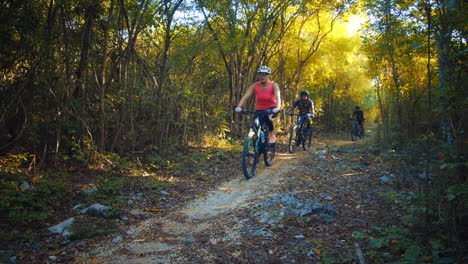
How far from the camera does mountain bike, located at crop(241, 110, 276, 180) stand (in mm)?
6535

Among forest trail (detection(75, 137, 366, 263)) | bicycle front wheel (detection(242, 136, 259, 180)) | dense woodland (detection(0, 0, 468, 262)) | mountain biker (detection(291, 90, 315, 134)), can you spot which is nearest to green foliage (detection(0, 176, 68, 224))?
dense woodland (detection(0, 0, 468, 262))

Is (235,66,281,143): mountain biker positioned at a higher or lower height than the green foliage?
higher

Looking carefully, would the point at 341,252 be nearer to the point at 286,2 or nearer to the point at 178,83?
the point at 178,83

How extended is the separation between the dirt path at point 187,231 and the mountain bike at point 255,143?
2.54ft

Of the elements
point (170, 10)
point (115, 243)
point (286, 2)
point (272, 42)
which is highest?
point (286, 2)

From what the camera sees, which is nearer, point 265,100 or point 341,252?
point 341,252

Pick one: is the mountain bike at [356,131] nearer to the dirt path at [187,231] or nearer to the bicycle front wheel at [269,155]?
the bicycle front wheel at [269,155]

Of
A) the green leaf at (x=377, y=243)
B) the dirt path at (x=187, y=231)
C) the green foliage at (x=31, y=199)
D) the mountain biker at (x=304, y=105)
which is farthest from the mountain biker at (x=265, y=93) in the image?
the green leaf at (x=377, y=243)

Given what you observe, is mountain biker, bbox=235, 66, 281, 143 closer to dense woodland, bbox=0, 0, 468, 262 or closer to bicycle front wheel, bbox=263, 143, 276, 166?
bicycle front wheel, bbox=263, 143, 276, 166

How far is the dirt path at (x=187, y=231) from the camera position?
319 cm

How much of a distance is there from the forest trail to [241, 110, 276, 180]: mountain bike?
0.77m

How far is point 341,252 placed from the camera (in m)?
3.07

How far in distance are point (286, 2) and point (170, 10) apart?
6595 millimetres

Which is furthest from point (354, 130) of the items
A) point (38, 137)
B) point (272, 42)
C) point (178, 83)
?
point (38, 137)
